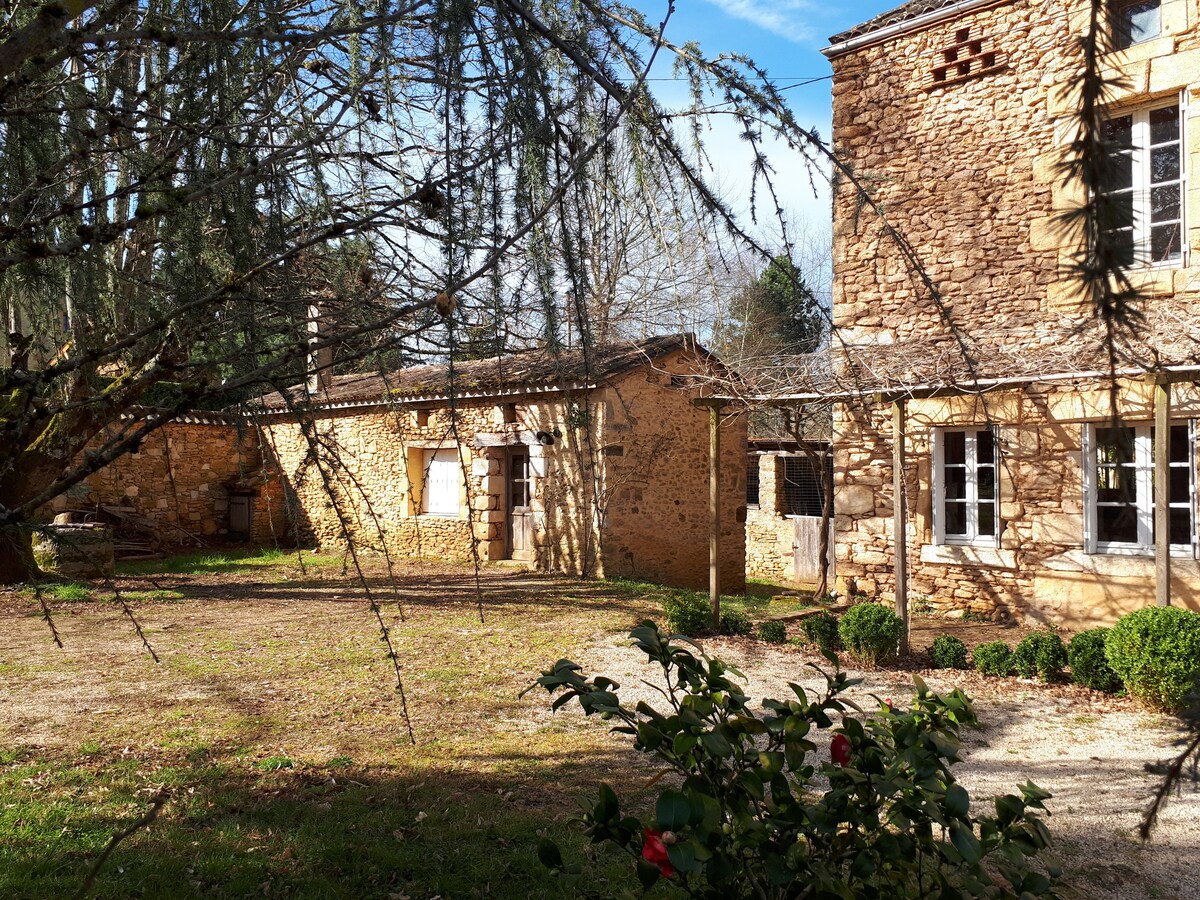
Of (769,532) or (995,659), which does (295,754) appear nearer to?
(995,659)

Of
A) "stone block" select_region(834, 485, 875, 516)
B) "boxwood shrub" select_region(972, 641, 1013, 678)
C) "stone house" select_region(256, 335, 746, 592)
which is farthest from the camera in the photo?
"stone house" select_region(256, 335, 746, 592)

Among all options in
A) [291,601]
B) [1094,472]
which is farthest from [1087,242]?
[291,601]

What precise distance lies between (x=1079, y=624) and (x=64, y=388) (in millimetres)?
7663

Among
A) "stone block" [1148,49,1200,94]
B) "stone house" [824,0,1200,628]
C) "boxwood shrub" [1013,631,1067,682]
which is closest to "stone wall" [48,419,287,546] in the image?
"stone house" [824,0,1200,628]

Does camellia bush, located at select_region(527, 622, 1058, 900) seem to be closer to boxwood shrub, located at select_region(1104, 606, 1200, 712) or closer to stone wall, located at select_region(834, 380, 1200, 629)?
boxwood shrub, located at select_region(1104, 606, 1200, 712)

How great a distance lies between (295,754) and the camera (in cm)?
460

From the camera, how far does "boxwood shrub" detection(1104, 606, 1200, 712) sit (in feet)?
17.7

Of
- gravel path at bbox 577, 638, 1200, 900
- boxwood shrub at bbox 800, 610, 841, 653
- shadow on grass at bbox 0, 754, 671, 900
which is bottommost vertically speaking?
gravel path at bbox 577, 638, 1200, 900

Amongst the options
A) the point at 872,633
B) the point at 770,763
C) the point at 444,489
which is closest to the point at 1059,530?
the point at 872,633

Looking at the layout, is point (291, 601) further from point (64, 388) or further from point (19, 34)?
point (19, 34)

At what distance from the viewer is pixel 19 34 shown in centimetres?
144

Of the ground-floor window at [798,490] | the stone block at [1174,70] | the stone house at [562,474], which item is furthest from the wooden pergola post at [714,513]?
the ground-floor window at [798,490]

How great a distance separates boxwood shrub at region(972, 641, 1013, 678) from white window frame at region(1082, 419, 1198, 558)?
1480 mm

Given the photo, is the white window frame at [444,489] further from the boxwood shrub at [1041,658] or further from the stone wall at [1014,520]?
the boxwood shrub at [1041,658]
